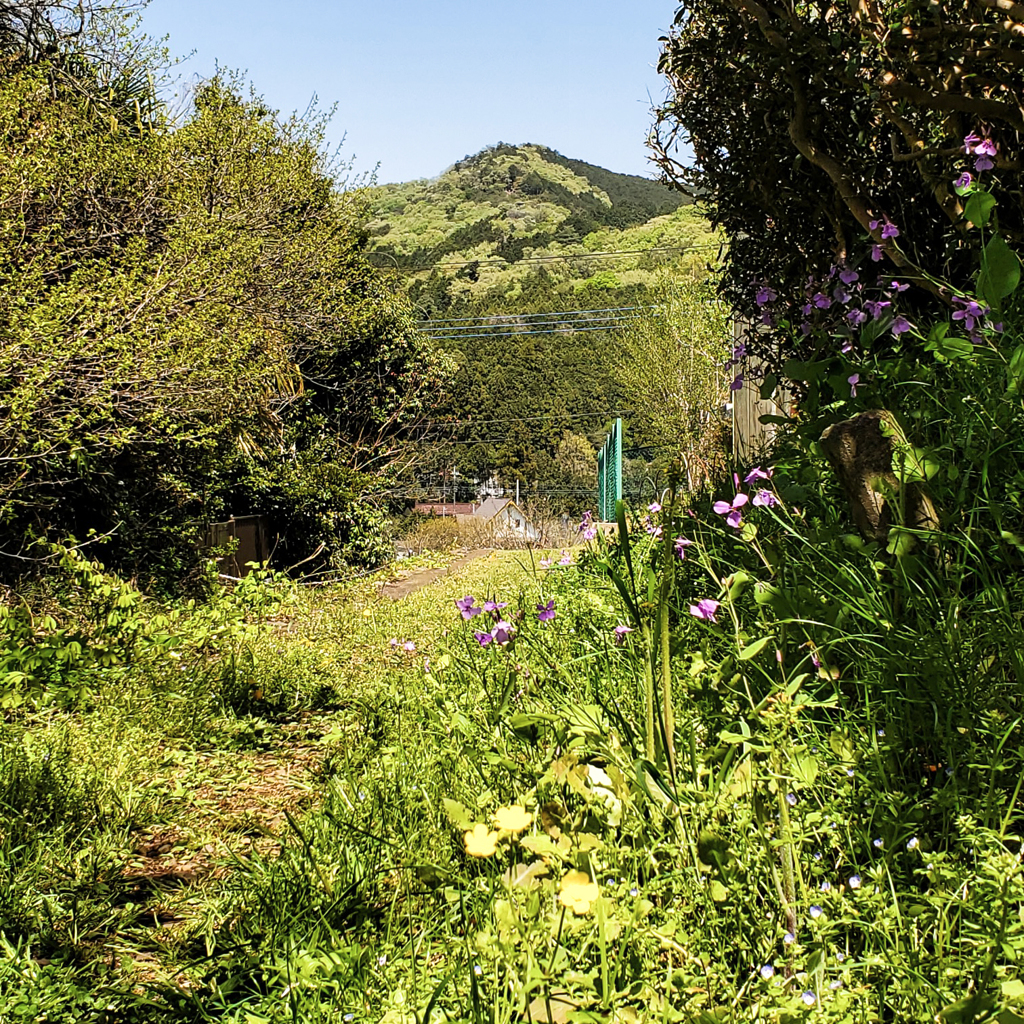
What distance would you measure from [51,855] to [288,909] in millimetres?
865

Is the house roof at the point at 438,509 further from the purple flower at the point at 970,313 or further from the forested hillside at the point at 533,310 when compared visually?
the purple flower at the point at 970,313

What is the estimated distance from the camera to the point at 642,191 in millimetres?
61969

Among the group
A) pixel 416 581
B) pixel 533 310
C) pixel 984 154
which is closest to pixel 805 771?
pixel 984 154

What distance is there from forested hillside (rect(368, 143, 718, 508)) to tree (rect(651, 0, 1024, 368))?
99.7ft

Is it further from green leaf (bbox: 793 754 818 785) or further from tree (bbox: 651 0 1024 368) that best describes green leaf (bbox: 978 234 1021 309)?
green leaf (bbox: 793 754 818 785)

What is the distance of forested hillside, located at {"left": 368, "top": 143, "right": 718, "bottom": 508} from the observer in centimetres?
4116

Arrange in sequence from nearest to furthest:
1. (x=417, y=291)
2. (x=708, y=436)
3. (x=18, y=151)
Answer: (x=18, y=151) → (x=708, y=436) → (x=417, y=291)

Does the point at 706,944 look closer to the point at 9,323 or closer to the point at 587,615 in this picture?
the point at 587,615

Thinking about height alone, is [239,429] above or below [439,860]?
above

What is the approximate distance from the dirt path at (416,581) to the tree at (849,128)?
213 inches

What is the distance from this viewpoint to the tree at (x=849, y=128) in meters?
2.38

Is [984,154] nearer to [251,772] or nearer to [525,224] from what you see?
[251,772]

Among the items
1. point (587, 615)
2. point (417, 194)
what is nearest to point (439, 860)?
point (587, 615)

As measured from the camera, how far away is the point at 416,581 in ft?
34.0
